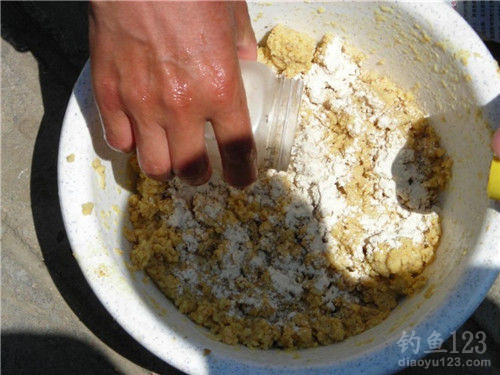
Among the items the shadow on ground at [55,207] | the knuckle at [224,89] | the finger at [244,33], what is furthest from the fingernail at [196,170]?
the shadow on ground at [55,207]

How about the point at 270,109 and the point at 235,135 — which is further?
the point at 270,109

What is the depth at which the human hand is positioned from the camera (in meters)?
0.81

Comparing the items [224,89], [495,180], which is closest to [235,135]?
[224,89]

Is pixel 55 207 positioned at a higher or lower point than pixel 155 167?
lower

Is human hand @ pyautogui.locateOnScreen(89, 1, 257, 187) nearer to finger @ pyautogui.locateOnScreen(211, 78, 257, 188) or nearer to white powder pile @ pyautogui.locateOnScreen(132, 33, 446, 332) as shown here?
finger @ pyautogui.locateOnScreen(211, 78, 257, 188)

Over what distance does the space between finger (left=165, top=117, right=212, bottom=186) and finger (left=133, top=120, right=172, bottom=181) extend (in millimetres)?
13

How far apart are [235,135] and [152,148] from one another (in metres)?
0.13

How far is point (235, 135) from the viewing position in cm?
86

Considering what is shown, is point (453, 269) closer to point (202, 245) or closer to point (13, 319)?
point (202, 245)

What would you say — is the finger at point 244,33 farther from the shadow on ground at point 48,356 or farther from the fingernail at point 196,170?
the shadow on ground at point 48,356

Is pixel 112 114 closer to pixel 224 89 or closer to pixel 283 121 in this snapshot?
pixel 224 89

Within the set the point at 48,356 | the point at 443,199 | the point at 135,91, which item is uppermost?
the point at 135,91

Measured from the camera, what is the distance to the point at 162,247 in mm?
1013

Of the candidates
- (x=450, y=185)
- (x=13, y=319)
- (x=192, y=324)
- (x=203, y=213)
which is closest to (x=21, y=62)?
(x=13, y=319)
